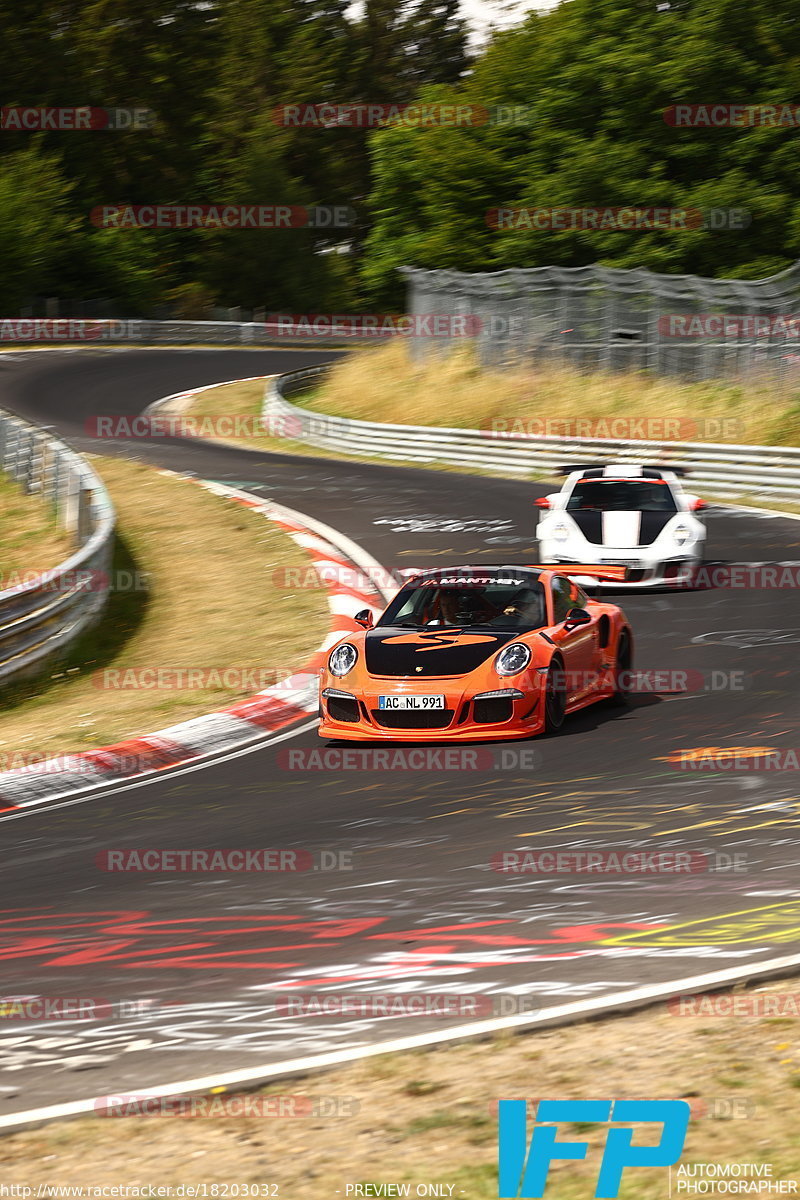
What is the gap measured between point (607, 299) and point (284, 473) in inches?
307

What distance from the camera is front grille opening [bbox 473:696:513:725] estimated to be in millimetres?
10578

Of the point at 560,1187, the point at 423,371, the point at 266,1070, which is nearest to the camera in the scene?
the point at 560,1187

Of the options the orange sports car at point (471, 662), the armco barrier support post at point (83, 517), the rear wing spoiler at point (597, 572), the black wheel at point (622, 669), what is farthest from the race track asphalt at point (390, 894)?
the armco barrier support post at point (83, 517)

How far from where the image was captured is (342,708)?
35.7 feet

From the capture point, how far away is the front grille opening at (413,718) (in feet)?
34.8

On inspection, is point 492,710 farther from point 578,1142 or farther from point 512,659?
point 578,1142

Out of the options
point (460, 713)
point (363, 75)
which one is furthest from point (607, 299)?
point (363, 75)

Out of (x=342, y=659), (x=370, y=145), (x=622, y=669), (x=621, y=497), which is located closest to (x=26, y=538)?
(x=621, y=497)

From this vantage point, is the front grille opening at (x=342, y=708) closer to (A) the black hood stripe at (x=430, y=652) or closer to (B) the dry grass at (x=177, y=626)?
(A) the black hood stripe at (x=430, y=652)

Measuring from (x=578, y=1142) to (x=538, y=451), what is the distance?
24127mm

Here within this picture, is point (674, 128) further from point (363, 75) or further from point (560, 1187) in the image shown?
point (363, 75)

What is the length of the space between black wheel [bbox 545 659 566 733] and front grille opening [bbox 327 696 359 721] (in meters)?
1.28

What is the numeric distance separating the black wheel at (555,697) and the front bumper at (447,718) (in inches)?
3.7

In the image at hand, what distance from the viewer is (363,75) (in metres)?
100
